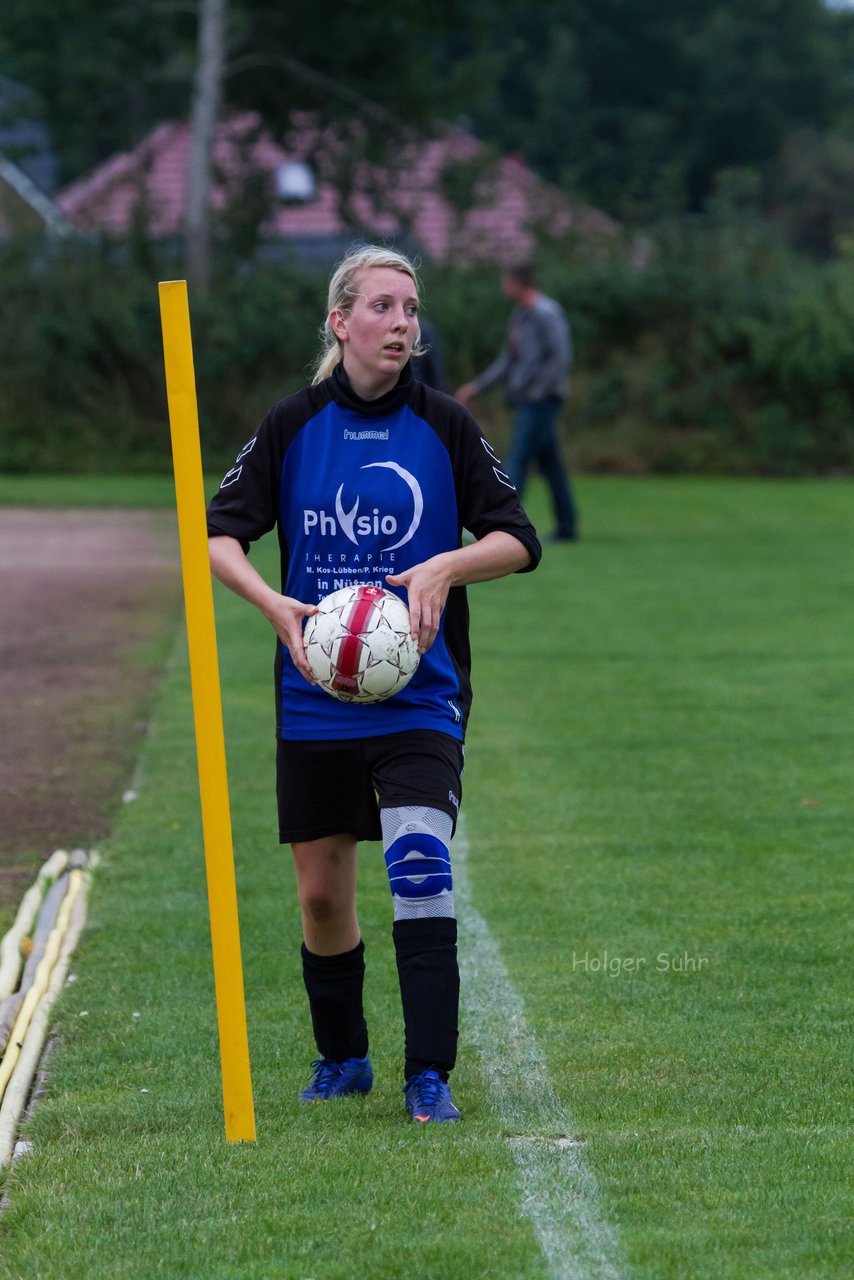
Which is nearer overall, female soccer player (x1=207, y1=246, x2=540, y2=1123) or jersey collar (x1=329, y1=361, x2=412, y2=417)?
female soccer player (x1=207, y1=246, x2=540, y2=1123)

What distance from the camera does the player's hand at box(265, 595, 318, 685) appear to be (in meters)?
3.92

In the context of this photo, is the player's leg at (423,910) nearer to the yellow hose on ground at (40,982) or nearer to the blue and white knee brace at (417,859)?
the blue and white knee brace at (417,859)

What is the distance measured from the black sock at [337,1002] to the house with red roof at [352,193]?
24.7m

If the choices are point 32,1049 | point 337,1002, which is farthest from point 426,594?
point 32,1049

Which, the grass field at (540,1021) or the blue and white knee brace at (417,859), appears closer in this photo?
the grass field at (540,1021)

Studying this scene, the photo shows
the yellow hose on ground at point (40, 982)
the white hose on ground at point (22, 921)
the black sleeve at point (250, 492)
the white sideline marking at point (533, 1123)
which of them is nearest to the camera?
the white sideline marking at point (533, 1123)

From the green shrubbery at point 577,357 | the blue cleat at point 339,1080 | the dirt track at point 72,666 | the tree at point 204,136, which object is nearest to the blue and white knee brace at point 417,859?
the blue cleat at point 339,1080

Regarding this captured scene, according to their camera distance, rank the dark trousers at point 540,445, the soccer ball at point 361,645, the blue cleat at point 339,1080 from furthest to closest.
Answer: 1. the dark trousers at point 540,445
2. the blue cleat at point 339,1080
3. the soccer ball at point 361,645

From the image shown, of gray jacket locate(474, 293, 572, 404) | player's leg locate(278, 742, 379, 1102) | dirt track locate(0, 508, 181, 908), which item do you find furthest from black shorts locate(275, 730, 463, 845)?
gray jacket locate(474, 293, 572, 404)

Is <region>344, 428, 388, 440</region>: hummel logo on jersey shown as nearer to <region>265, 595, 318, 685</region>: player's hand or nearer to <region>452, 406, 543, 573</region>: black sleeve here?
<region>452, 406, 543, 573</region>: black sleeve

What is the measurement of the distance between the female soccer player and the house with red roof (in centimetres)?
2452

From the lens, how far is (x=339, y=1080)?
427 centimetres

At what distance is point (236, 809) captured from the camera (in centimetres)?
745

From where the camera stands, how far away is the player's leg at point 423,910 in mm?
3957
